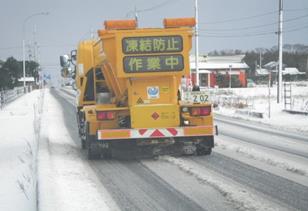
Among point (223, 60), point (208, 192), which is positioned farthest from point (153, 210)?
point (223, 60)

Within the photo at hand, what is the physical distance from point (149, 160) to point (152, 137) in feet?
2.20

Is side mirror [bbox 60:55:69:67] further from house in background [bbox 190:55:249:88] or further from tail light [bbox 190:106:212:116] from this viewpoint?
house in background [bbox 190:55:249:88]

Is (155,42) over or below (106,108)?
over

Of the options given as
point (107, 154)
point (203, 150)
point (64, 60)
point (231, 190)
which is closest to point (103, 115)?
point (107, 154)

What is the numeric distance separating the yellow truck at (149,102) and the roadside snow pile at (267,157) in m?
1.10

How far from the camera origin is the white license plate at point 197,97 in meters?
14.2

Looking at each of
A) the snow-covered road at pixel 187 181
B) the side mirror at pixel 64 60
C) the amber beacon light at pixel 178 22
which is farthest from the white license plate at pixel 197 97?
the side mirror at pixel 64 60

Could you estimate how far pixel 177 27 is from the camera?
44.8 ft

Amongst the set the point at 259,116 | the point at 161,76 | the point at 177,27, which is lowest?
Result: the point at 259,116

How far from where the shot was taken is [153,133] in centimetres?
1330

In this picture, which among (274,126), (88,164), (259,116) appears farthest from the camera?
(259,116)

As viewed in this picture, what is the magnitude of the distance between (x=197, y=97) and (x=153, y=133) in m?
1.65

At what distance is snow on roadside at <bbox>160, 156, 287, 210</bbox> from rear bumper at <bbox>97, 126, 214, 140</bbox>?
31.8 inches

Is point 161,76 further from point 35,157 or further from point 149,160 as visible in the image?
point 35,157
